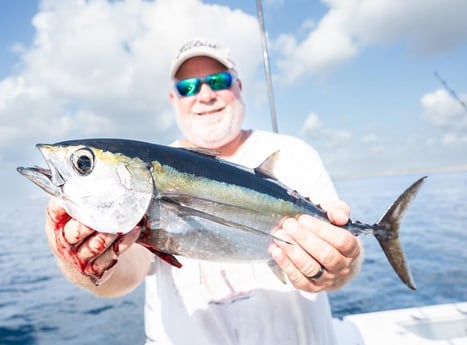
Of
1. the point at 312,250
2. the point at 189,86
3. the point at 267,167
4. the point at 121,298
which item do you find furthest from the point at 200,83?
the point at 121,298

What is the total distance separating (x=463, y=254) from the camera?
1124 cm

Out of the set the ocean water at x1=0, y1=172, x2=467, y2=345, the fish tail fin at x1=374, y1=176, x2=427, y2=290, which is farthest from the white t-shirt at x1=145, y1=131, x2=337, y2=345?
the ocean water at x1=0, y1=172, x2=467, y2=345

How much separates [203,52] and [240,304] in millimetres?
2112

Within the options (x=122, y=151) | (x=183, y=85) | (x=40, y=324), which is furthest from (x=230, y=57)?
(x=40, y=324)

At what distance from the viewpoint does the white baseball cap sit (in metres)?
3.38

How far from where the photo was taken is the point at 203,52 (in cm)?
338

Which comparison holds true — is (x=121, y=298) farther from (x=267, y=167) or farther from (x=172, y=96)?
(x=267, y=167)

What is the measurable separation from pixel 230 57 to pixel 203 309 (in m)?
2.16

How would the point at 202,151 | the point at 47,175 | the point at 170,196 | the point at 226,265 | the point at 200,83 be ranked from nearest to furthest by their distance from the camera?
the point at 47,175 < the point at 170,196 < the point at 202,151 < the point at 226,265 < the point at 200,83

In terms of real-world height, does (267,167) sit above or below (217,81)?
below

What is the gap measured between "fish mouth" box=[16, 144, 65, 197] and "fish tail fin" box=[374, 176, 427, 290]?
6.33ft

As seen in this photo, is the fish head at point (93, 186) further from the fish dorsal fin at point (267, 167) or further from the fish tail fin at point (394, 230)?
the fish tail fin at point (394, 230)

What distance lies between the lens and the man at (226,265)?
205 centimetres

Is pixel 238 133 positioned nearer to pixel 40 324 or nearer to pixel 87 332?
pixel 87 332
